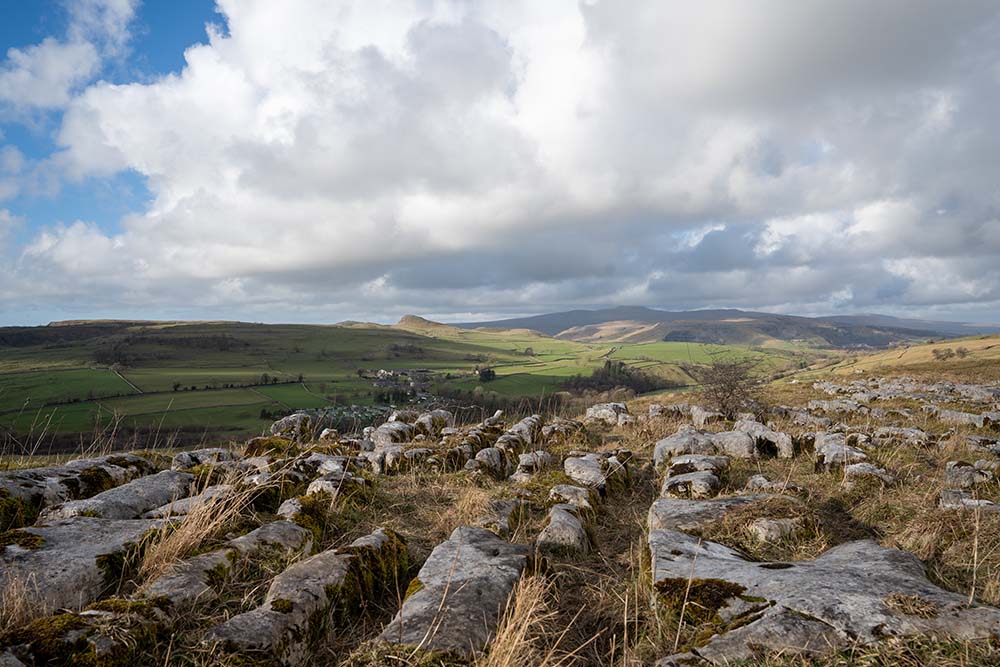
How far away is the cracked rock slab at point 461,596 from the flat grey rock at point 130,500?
3.43 metres

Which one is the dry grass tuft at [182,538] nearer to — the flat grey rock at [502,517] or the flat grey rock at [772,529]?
the flat grey rock at [502,517]

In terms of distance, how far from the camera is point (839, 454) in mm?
10008

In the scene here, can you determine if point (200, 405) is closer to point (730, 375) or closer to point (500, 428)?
point (500, 428)

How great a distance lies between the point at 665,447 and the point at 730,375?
12.1 m

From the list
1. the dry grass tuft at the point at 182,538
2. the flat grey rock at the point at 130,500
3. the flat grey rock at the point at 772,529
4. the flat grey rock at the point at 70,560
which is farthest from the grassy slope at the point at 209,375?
the flat grey rock at the point at 772,529

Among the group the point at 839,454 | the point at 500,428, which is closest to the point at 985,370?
the point at 839,454

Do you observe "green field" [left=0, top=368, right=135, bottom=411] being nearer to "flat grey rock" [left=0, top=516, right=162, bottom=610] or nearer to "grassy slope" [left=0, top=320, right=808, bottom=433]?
"grassy slope" [left=0, top=320, right=808, bottom=433]

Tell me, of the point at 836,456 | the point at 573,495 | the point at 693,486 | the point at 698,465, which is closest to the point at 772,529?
the point at 693,486

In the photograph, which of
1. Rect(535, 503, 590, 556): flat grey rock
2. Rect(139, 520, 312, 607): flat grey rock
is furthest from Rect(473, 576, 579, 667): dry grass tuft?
Rect(139, 520, 312, 607): flat grey rock

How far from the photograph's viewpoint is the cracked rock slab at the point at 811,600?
10.8 feet

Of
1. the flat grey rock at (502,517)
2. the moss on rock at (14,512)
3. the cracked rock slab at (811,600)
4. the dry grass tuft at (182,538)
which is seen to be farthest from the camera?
the flat grey rock at (502,517)

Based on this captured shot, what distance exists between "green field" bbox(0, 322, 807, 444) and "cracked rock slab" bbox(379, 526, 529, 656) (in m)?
10.4

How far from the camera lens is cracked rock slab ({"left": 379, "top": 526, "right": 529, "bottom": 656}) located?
11.7ft

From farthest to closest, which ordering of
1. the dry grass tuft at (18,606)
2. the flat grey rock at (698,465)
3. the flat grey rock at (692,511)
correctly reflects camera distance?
the flat grey rock at (698,465), the flat grey rock at (692,511), the dry grass tuft at (18,606)
